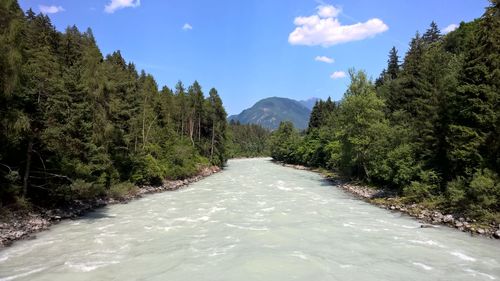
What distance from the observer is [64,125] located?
23.8 metres

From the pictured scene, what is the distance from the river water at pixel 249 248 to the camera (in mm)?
14023

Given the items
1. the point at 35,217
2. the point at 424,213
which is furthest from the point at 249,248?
the point at 424,213

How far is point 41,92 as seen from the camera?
22328mm

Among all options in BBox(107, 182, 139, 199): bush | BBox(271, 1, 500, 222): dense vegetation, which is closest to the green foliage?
BBox(271, 1, 500, 222): dense vegetation

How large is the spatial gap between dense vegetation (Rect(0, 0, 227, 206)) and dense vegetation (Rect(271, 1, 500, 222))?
2232 centimetres

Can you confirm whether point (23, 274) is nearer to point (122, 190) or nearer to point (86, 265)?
point (86, 265)

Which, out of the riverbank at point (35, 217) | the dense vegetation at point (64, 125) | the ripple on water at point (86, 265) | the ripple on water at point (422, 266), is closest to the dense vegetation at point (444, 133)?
the ripple on water at point (422, 266)

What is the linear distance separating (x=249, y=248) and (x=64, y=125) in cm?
1412

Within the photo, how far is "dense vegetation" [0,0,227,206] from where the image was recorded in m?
18.8

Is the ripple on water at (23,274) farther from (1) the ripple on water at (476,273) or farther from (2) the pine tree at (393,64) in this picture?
(2) the pine tree at (393,64)

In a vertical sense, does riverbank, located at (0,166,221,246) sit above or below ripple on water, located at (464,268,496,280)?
below

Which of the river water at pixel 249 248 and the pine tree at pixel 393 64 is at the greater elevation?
the pine tree at pixel 393 64

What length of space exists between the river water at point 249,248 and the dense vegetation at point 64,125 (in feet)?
11.2

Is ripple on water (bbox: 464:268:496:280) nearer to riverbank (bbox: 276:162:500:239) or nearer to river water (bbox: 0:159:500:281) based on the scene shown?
river water (bbox: 0:159:500:281)
